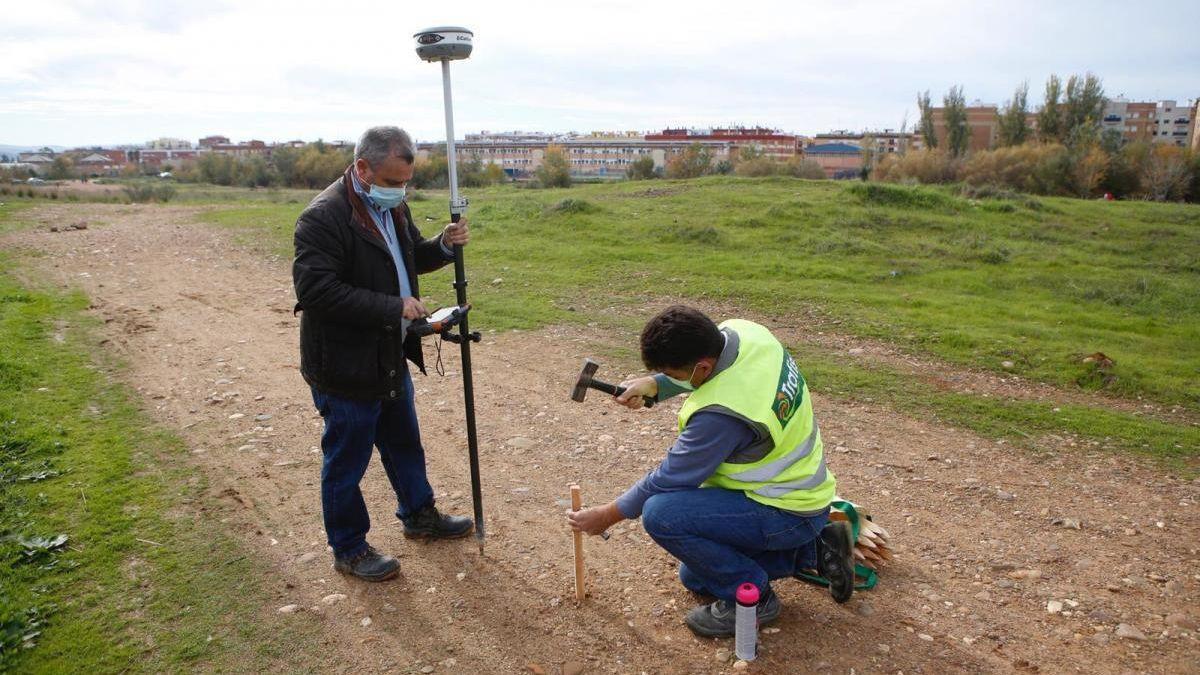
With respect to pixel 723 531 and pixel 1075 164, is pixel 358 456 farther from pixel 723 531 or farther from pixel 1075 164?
pixel 1075 164

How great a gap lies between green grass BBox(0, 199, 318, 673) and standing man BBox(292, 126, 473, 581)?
600mm

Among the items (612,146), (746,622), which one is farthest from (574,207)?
(612,146)

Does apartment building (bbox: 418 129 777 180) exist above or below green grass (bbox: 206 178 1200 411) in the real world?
above

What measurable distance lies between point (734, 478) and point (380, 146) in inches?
90.7

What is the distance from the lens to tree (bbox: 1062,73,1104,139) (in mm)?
36594

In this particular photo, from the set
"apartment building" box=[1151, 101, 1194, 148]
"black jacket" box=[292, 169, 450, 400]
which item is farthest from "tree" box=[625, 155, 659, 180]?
"apartment building" box=[1151, 101, 1194, 148]

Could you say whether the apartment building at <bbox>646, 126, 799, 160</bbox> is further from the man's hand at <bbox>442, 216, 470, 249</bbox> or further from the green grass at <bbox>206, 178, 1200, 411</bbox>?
the man's hand at <bbox>442, 216, 470, 249</bbox>

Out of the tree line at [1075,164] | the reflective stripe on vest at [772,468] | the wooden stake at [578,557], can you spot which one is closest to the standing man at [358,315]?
the wooden stake at [578,557]

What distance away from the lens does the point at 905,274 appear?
11.8 metres

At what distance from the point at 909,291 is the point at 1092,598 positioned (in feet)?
24.5

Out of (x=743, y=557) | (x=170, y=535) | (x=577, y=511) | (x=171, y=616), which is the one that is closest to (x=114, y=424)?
(x=170, y=535)

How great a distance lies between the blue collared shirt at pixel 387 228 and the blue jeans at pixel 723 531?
5.72ft

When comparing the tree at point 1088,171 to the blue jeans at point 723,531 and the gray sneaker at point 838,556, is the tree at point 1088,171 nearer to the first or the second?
the gray sneaker at point 838,556

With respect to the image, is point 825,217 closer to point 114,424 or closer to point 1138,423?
point 1138,423
